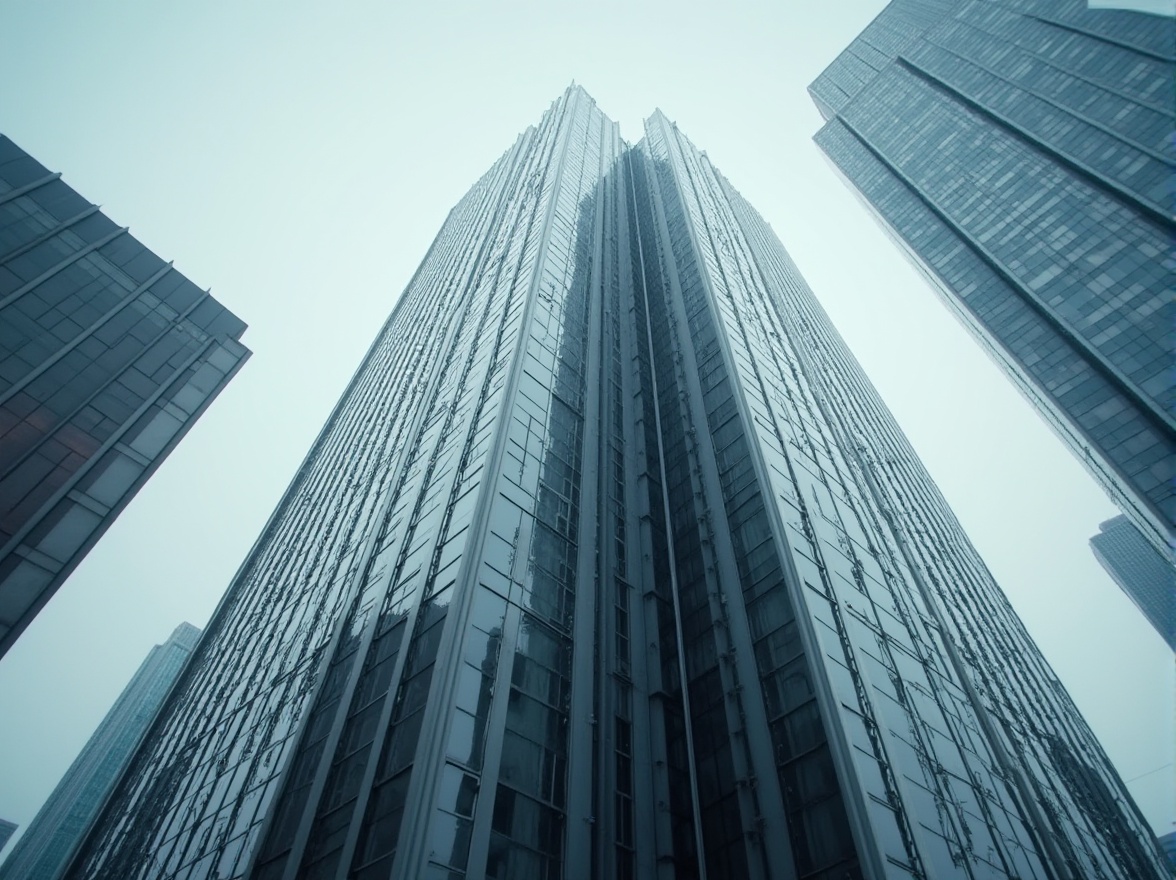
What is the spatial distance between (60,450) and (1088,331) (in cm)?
8105

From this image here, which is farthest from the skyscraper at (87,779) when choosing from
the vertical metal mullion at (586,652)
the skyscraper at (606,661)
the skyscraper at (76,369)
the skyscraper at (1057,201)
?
the skyscraper at (1057,201)

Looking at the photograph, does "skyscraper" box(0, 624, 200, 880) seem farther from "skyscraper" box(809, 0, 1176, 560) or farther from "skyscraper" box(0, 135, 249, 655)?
"skyscraper" box(809, 0, 1176, 560)

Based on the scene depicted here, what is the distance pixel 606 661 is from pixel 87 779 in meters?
224

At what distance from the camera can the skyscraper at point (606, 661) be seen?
1952 cm

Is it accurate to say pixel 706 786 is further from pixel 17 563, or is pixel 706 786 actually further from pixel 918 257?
pixel 918 257

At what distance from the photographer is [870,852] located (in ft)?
57.7

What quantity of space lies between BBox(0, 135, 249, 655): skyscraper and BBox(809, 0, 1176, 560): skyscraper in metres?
69.9

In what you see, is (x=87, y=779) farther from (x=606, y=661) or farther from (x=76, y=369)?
(x=606, y=661)

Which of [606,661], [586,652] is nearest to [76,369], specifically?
[586,652]

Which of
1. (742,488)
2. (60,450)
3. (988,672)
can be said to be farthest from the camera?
(988,672)

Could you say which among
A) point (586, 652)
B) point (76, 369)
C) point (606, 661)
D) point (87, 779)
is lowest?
point (586, 652)

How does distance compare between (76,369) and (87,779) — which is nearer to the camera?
(76,369)

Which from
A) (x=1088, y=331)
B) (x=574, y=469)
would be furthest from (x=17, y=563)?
(x=1088, y=331)

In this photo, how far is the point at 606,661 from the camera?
998 inches
